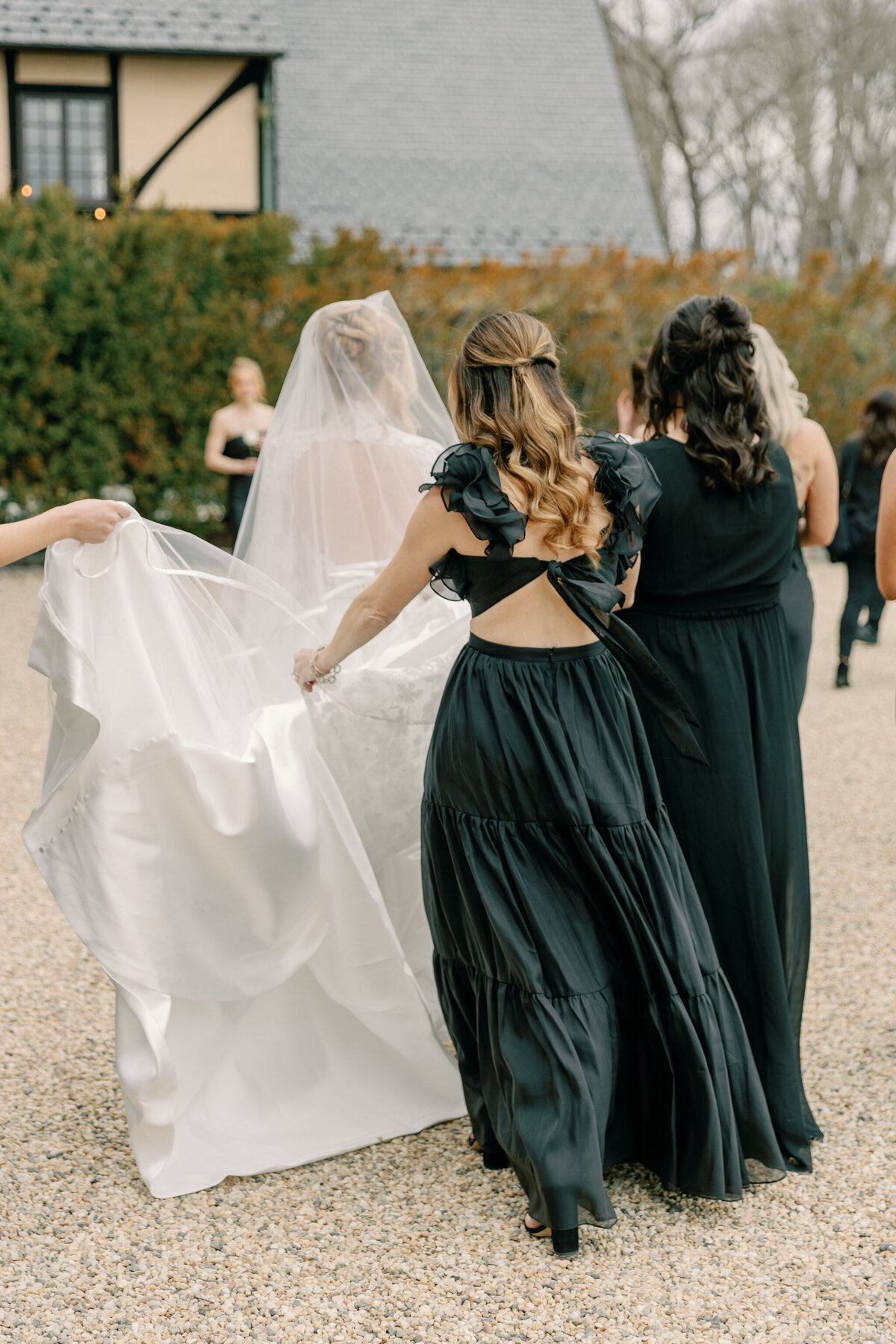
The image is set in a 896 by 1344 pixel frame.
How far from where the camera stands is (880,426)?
780cm

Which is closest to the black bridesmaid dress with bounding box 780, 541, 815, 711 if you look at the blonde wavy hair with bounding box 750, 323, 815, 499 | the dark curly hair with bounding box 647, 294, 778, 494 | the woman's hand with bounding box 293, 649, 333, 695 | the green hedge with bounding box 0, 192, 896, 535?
the blonde wavy hair with bounding box 750, 323, 815, 499

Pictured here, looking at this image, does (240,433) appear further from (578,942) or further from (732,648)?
(578,942)

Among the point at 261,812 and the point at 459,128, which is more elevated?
the point at 459,128

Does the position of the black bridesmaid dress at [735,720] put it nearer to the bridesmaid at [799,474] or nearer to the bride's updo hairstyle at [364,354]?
the bridesmaid at [799,474]

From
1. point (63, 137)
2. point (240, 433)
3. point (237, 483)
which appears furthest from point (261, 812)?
point (63, 137)

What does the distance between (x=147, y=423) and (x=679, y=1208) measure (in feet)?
33.8

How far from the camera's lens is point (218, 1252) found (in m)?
2.61

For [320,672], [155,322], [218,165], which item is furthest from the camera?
[218,165]

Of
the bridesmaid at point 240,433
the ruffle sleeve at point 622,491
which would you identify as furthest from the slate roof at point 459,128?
the ruffle sleeve at point 622,491

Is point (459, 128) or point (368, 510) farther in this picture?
point (459, 128)

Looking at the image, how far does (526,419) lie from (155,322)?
32.7 ft

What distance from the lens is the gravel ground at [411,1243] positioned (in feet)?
7.82

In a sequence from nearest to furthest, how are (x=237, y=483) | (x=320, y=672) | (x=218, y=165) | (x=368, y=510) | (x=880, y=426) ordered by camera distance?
1. (x=320, y=672)
2. (x=368, y=510)
3. (x=880, y=426)
4. (x=237, y=483)
5. (x=218, y=165)

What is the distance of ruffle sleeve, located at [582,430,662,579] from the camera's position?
2.66m
